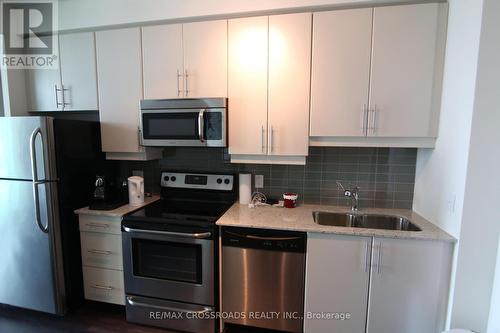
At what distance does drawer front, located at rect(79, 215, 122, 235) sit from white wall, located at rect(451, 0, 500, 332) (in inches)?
92.6

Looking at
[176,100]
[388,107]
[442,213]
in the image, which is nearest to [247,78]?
[176,100]

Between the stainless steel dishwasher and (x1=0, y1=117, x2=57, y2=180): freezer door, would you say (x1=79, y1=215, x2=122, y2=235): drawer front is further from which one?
the stainless steel dishwasher

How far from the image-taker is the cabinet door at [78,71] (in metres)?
2.19

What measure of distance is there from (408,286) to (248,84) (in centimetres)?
176

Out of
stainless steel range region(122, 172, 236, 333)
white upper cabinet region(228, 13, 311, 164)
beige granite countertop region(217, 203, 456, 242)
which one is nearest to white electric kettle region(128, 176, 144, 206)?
stainless steel range region(122, 172, 236, 333)

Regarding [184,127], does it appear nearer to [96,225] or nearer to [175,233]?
[175,233]

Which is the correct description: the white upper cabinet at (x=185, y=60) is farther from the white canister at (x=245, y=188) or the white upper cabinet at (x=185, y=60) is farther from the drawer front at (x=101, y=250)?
the drawer front at (x=101, y=250)

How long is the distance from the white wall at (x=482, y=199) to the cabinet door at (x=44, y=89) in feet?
10.2

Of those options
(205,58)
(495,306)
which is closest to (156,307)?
(205,58)

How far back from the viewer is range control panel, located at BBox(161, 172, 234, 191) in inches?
91.0

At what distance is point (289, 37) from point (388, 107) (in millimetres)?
867

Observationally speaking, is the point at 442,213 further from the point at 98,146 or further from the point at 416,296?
the point at 98,146

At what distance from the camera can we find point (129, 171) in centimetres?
261

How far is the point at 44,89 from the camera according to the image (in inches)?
91.4
